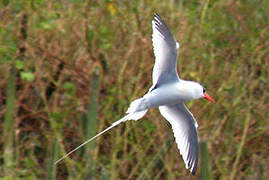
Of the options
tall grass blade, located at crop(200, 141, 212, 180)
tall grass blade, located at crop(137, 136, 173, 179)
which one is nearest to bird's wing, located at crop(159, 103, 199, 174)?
tall grass blade, located at crop(137, 136, 173, 179)

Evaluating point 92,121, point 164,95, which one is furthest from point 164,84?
point 92,121

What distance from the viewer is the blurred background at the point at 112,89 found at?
551 centimetres

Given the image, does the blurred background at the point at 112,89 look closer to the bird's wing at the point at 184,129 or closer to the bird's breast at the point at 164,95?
the bird's wing at the point at 184,129

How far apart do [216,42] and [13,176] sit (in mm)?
2264

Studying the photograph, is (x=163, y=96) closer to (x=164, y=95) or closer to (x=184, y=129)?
(x=164, y=95)

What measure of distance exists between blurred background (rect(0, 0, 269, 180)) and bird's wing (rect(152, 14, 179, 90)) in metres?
0.63

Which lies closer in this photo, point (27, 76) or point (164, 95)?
point (164, 95)

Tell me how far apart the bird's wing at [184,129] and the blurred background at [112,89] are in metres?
0.15

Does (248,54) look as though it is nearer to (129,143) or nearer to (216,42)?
(216,42)

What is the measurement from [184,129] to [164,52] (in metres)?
0.62

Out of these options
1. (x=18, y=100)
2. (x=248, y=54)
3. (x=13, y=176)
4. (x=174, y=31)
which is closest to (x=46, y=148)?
(x=18, y=100)

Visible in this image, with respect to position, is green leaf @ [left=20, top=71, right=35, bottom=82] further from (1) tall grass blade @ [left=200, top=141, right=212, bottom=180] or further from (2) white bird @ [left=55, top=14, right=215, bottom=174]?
(1) tall grass blade @ [left=200, top=141, right=212, bottom=180]

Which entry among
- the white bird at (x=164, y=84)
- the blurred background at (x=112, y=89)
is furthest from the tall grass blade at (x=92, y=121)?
the blurred background at (x=112, y=89)

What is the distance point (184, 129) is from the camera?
515 centimetres
